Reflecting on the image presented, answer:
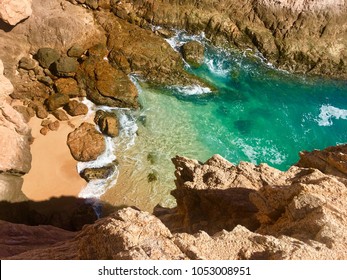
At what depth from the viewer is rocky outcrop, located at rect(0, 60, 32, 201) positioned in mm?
21656

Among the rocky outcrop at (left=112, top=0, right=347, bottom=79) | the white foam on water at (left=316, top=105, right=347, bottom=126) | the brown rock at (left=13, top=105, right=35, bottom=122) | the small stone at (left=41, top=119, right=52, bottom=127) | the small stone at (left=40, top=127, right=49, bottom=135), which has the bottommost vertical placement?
the small stone at (left=40, top=127, right=49, bottom=135)

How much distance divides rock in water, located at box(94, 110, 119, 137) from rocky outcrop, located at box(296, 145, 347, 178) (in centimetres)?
1465

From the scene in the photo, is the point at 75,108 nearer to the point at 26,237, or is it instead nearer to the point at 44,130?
the point at 44,130

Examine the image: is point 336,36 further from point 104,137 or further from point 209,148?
point 104,137

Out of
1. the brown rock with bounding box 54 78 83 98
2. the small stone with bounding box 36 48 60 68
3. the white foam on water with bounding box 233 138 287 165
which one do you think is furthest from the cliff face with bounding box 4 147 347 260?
the small stone with bounding box 36 48 60 68

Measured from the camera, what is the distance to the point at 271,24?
3300 cm

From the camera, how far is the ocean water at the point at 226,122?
25000 millimetres

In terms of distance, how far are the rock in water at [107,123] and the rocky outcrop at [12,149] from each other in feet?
16.4

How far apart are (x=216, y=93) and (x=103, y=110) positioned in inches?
384

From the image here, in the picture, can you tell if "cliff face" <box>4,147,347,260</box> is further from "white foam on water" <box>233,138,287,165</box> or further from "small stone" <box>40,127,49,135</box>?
"small stone" <box>40,127,49,135</box>

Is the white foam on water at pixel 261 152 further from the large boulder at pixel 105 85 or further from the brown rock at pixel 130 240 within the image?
the brown rock at pixel 130 240

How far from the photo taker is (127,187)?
942 inches

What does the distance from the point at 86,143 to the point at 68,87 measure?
513cm

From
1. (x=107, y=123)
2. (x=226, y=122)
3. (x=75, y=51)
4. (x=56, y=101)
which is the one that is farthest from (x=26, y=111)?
(x=226, y=122)
